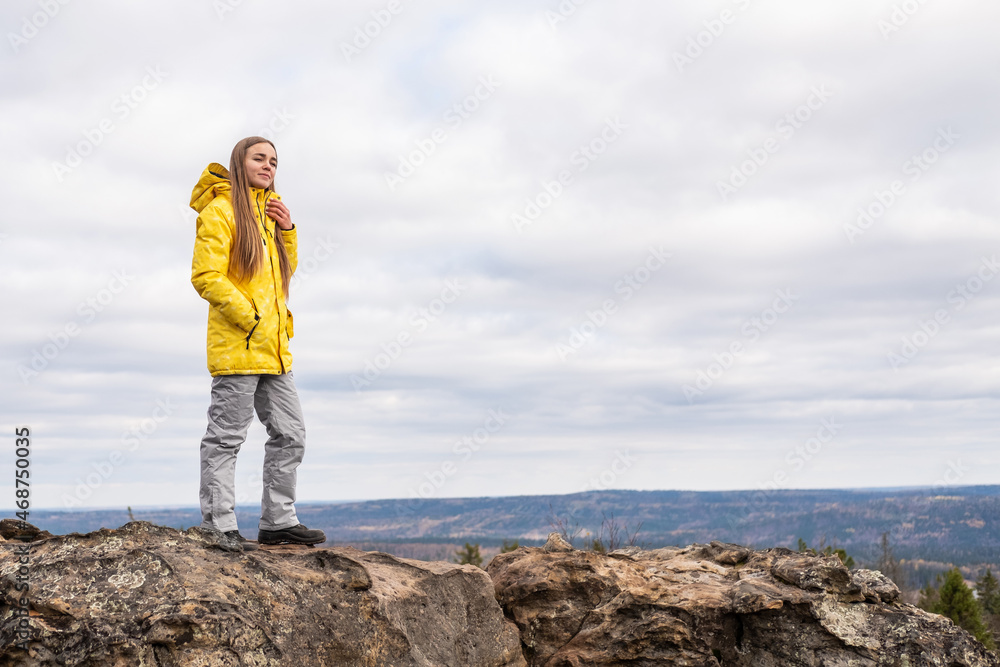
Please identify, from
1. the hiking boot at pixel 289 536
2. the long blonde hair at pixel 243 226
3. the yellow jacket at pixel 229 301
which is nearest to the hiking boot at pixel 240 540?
the hiking boot at pixel 289 536

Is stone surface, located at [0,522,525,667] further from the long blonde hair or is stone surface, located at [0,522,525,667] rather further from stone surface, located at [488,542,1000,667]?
the long blonde hair

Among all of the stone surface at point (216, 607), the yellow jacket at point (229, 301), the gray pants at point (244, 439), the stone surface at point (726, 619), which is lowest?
the stone surface at point (726, 619)

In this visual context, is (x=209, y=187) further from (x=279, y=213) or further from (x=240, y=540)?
(x=240, y=540)

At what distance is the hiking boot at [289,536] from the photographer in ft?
22.8

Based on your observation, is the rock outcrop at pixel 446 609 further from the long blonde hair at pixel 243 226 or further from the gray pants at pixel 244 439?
the long blonde hair at pixel 243 226

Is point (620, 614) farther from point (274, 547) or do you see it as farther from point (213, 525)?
point (213, 525)

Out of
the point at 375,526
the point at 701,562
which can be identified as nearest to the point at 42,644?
the point at 701,562

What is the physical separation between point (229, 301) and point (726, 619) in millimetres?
5368

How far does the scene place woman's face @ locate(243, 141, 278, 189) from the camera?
7.11m

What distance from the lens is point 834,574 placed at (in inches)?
297

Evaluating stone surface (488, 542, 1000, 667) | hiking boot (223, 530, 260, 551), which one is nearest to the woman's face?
hiking boot (223, 530, 260, 551)

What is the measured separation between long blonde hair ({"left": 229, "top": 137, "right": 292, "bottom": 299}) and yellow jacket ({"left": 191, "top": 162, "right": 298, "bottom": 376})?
5 centimetres

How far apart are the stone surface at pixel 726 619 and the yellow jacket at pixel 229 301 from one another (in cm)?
343

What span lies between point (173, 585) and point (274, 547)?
1.41 meters
